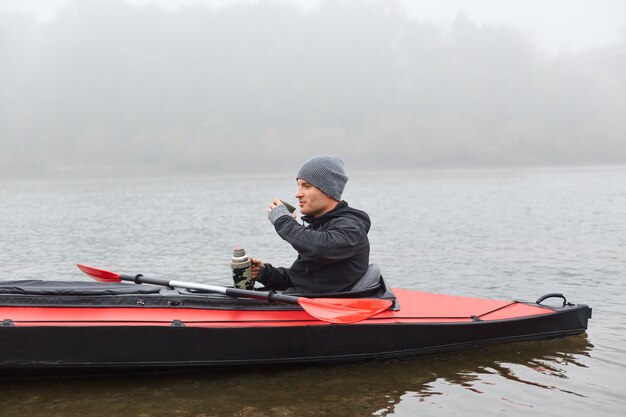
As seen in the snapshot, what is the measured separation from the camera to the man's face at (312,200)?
20.7 feet

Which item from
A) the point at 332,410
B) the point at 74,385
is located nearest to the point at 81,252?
the point at 74,385

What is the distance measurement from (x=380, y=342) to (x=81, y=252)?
17981 mm

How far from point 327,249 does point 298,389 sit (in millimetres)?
1447

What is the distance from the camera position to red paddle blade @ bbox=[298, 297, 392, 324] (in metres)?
5.94

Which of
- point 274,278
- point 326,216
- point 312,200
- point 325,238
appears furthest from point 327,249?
point 274,278

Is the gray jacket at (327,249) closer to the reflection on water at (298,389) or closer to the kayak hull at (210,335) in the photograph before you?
the kayak hull at (210,335)

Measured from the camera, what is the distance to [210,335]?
5918mm

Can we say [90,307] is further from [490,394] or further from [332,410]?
[490,394]

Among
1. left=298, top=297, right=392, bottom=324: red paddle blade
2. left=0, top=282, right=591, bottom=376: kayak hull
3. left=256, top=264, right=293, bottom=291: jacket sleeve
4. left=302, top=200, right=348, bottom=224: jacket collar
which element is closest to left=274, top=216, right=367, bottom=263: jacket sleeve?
left=302, top=200, right=348, bottom=224: jacket collar

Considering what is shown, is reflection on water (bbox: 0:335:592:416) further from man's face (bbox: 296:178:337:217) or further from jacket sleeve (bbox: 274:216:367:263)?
man's face (bbox: 296:178:337:217)

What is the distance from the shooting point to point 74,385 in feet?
19.6

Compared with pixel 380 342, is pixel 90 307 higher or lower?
higher

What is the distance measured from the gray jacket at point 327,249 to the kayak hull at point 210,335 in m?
0.48

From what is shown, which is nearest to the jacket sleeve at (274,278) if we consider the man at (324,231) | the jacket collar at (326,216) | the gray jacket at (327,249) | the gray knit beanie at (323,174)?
the gray jacket at (327,249)
